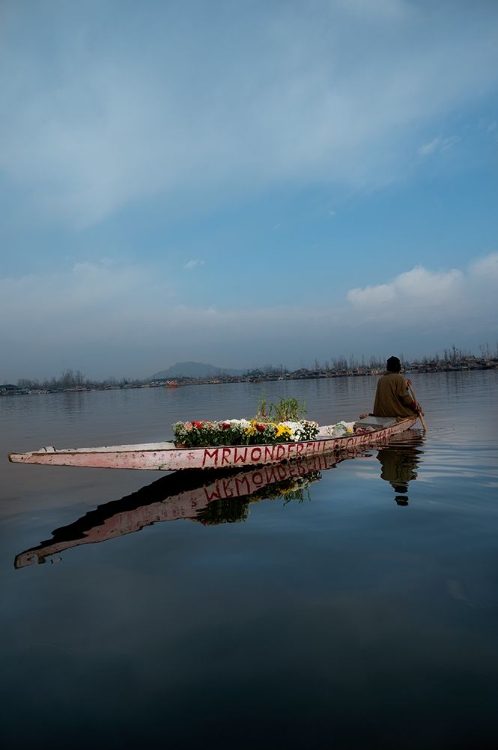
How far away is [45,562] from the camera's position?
7.16m

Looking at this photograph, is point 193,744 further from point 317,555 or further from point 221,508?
point 221,508

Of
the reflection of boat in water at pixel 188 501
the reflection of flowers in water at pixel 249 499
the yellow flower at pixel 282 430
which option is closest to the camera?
the reflection of boat in water at pixel 188 501

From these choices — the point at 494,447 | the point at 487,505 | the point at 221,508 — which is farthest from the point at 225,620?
the point at 494,447

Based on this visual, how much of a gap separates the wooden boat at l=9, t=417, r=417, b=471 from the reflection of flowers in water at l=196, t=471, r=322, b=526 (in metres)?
0.98

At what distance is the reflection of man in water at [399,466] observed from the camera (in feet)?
33.6

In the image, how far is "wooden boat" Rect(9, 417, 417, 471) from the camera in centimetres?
976

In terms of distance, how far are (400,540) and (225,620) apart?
10.5 ft

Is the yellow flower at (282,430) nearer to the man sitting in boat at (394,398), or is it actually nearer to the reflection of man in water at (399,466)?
the reflection of man in water at (399,466)

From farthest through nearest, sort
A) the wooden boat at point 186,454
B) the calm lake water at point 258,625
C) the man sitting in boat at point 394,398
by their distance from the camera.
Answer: the man sitting in boat at point 394,398
the wooden boat at point 186,454
the calm lake water at point 258,625

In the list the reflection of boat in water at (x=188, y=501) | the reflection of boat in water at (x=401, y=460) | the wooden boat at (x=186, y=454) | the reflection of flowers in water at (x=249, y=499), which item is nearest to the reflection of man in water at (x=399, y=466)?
the reflection of boat in water at (x=401, y=460)

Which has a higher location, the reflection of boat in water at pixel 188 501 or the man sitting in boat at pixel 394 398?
the man sitting in boat at pixel 394 398

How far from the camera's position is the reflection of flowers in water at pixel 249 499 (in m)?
8.94

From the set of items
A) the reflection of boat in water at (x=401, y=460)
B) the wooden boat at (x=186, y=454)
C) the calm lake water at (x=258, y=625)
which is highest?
the wooden boat at (x=186, y=454)

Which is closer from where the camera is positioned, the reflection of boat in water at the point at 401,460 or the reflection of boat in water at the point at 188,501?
the reflection of boat in water at the point at 188,501
